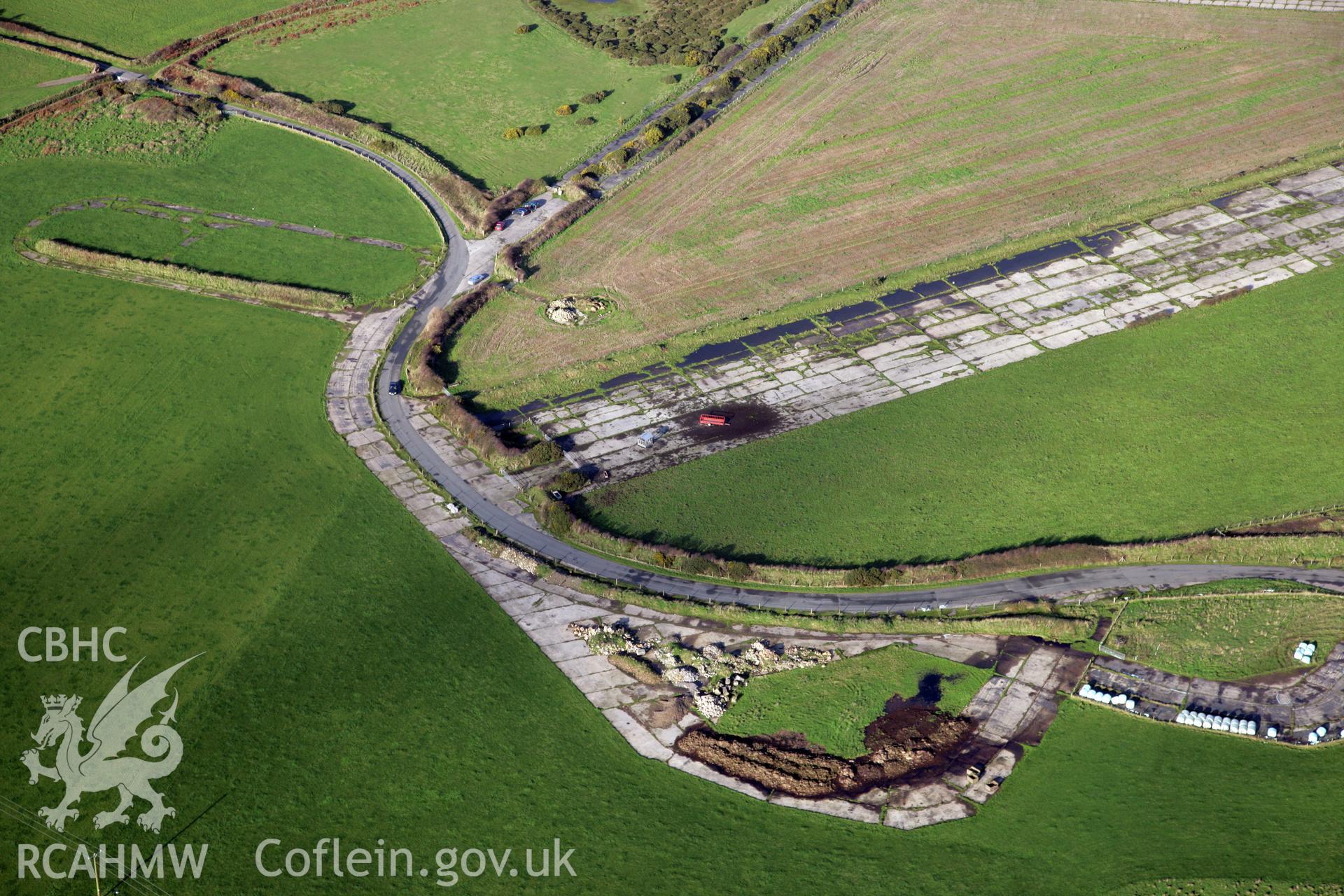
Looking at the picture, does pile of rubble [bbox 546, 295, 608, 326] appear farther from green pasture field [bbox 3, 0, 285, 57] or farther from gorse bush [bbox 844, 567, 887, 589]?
green pasture field [bbox 3, 0, 285, 57]

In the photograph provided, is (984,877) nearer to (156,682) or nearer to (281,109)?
(156,682)

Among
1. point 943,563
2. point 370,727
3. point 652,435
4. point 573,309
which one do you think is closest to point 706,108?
point 573,309

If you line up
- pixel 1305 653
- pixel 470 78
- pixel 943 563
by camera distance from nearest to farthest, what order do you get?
pixel 1305 653
pixel 943 563
pixel 470 78

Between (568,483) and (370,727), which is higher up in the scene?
(568,483)

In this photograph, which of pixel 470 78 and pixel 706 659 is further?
pixel 470 78

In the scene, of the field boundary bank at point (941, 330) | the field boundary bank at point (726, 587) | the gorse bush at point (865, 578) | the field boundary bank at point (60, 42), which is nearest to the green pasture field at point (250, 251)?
the field boundary bank at point (726, 587)

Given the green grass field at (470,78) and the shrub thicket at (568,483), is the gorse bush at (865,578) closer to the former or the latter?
the shrub thicket at (568,483)

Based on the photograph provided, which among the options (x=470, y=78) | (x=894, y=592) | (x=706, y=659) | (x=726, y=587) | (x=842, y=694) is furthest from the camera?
(x=470, y=78)

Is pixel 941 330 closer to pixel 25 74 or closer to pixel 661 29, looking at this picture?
pixel 661 29
